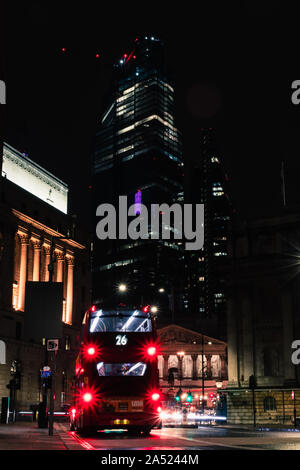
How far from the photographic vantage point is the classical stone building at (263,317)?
68.4 meters

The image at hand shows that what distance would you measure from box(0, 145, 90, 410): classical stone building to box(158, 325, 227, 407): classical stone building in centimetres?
3623

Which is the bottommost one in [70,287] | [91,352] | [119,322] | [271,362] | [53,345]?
[91,352]

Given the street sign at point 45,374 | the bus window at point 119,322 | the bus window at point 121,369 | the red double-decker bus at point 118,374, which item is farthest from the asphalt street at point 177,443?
the street sign at point 45,374

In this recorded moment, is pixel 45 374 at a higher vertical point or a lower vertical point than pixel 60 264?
lower

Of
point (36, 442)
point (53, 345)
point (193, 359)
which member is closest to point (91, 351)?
point (53, 345)

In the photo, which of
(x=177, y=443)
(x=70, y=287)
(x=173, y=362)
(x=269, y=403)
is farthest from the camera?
(x=173, y=362)

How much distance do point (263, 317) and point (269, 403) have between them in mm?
9619

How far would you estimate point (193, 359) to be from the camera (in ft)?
427

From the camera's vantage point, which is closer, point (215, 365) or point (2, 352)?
point (2, 352)

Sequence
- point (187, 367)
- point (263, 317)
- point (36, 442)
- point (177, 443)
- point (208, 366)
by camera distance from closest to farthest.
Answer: point (36, 442) < point (177, 443) < point (263, 317) < point (208, 366) < point (187, 367)

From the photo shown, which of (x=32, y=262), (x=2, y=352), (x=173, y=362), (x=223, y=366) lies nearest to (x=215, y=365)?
(x=223, y=366)

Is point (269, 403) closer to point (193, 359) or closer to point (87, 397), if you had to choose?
point (87, 397)

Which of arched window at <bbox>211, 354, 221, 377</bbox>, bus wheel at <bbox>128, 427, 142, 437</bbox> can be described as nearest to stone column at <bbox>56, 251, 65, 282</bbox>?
arched window at <bbox>211, 354, 221, 377</bbox>

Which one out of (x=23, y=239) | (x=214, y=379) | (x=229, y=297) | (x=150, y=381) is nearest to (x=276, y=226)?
(x=229, y=297)
